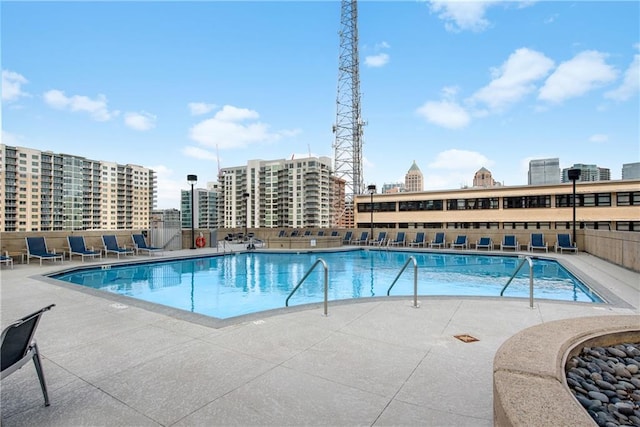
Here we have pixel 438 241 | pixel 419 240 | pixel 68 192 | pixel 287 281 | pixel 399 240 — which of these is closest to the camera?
pixel 287 281

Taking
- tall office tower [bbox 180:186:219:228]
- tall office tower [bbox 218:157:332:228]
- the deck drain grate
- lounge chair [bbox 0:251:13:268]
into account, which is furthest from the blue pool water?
tall office tower [bbox 180:186:219:228]

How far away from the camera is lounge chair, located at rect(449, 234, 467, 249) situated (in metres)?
20.1

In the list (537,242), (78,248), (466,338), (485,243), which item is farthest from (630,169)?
(78,248)

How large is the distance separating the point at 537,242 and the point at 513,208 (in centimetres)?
957

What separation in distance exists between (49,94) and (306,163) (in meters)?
82.0

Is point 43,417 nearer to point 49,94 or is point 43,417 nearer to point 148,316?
point 148,316

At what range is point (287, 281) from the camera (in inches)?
440

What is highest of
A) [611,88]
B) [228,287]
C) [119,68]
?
[119,68]

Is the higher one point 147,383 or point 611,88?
point 611,88

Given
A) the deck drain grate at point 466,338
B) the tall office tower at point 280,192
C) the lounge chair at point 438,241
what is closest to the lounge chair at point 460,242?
the lounge chair at point 438,241

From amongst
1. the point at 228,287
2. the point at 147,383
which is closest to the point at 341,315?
the point at 147,383

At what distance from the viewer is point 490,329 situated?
14.3 ft

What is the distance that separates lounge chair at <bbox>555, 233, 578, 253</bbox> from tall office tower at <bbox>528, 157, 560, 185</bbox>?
104 ft

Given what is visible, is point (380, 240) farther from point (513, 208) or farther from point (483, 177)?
point (483, 177)
